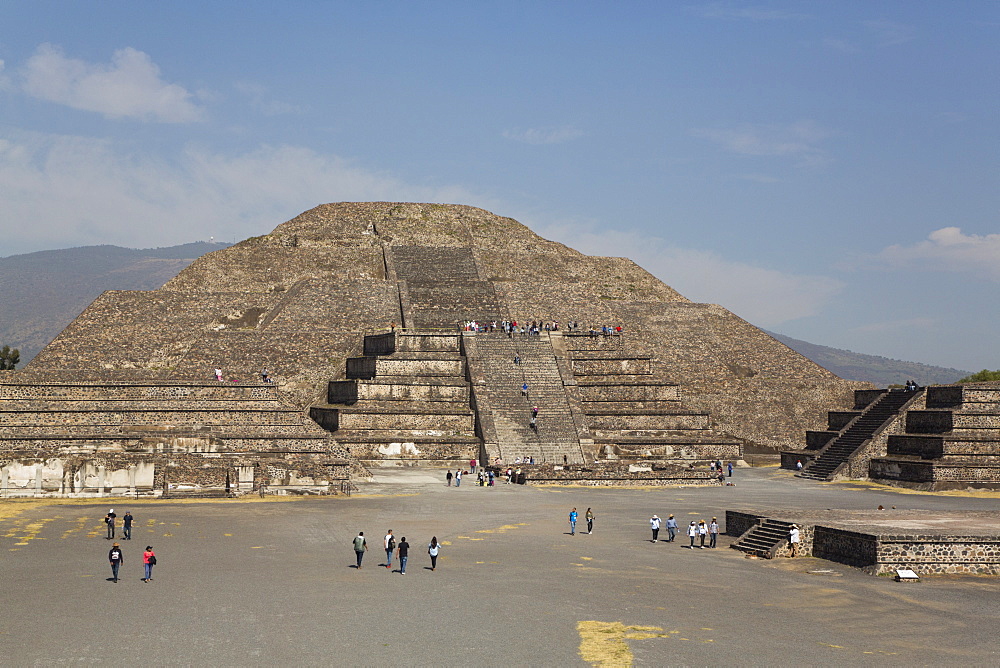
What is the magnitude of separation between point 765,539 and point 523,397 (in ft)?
70.3

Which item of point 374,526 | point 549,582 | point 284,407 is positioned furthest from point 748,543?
point 284,407

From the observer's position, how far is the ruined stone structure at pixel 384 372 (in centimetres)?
3459

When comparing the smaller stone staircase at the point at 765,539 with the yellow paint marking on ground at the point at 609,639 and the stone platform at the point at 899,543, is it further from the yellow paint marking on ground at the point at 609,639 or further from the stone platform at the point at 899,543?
the yellow paint marking on ground at the point at 609,639

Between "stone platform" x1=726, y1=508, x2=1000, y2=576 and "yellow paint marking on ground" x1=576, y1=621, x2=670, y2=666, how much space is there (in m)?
8.21

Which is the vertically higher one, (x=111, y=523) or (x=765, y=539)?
(x=111, y=523)

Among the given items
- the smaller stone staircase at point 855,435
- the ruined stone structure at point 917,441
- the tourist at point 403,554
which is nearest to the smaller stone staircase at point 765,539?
the tourist at point 403,554

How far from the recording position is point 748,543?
24797mm

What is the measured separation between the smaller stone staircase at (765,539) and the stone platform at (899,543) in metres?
0.07

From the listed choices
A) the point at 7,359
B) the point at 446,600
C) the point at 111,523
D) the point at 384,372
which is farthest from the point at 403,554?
the point at 7,359

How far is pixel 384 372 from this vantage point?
4525 cm

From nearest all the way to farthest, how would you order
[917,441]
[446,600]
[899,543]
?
[446,600], [899,543], [917,441]

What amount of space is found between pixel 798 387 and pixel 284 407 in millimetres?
28808

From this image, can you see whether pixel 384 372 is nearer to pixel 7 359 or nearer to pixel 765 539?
pixel 765 539

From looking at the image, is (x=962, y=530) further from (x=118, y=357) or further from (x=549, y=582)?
(x=118, y=357)
